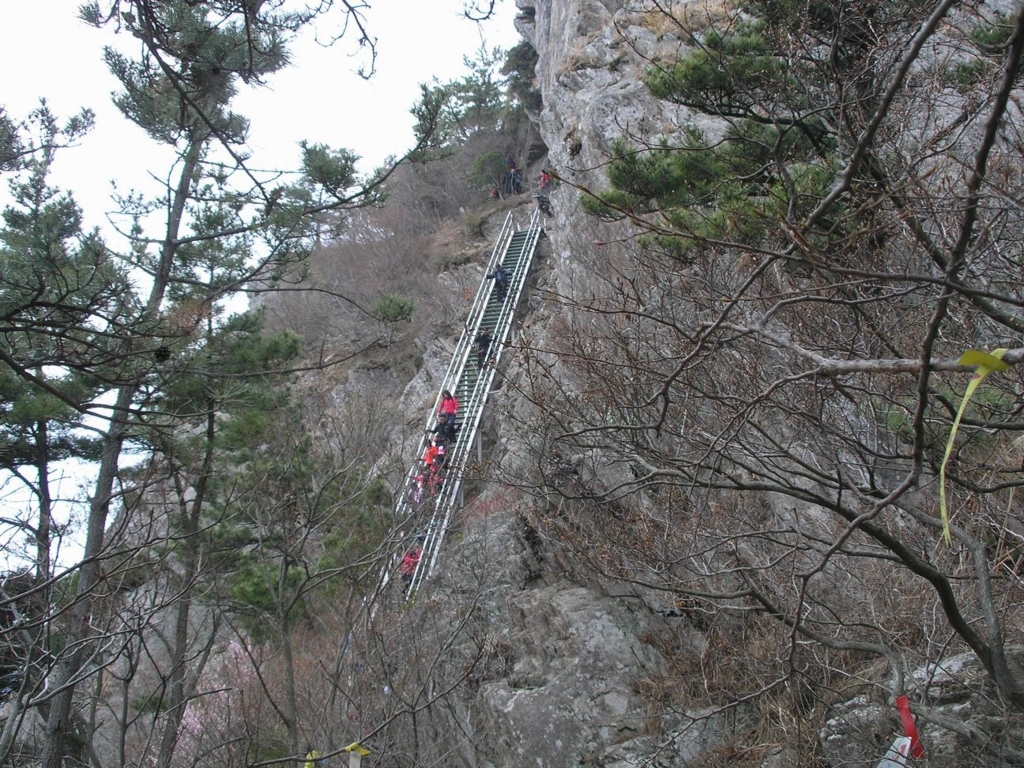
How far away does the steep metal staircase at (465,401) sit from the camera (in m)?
8.48

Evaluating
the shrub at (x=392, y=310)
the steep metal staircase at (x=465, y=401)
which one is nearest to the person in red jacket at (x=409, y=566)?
the steep metal staircase at (x=465, y=401)

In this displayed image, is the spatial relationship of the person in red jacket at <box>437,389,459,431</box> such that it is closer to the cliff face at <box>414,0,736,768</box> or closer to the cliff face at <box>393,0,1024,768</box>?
the cliff face at <box>414,0,736,768</box>

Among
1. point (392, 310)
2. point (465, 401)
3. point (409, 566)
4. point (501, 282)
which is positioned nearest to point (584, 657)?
point (409, 566)

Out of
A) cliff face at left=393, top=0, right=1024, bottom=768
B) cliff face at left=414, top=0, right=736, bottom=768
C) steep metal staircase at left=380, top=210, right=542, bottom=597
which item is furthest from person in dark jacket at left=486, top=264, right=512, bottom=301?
cliff face at left=393, top=0, right=1024, bottom=768

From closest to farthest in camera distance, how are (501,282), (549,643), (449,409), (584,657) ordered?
(584,657)
(549,643)
(449,409)
(501,282)

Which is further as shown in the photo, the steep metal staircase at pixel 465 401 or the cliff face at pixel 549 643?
the steep metal staircase at pixel 465 401

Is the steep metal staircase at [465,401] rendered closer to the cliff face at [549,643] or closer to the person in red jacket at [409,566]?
the person in red jacket at [409,566]

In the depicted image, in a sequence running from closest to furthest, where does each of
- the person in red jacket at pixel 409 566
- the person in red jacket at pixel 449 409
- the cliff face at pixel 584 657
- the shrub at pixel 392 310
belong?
the shrub at pixel 392 310 → the cliff face at pixel 584 657 → the person in red jacket at pixel 409 566 → the person in red jacket at pixel 449 409

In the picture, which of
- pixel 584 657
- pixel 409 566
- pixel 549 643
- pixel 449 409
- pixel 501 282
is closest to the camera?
pixel 584 657

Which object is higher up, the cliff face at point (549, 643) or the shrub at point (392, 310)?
the shrub at point (392, 310)

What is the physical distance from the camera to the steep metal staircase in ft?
27.8

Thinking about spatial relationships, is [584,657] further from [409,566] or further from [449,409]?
[449,409]

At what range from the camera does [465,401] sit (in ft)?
52.7

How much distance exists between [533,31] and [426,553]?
1125 inches
